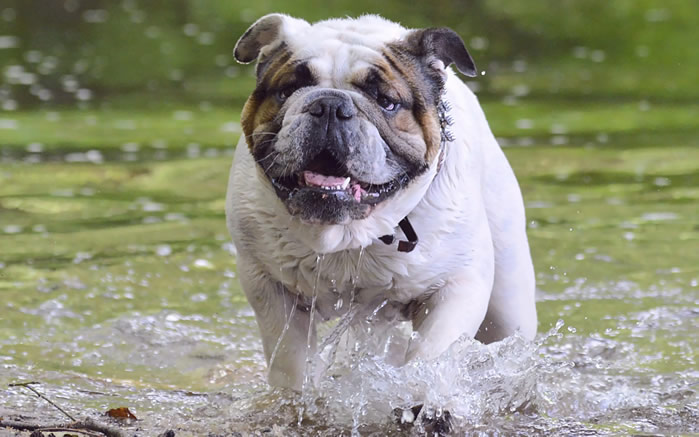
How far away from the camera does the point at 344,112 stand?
431cm

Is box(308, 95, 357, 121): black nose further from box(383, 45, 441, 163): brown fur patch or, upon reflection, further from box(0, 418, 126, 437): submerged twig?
box(0, 418, 126, 437): submerged twig

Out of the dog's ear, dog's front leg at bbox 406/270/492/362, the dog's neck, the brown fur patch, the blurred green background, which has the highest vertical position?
the dog's ear


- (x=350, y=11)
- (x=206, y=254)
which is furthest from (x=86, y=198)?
(x=350, y=11)

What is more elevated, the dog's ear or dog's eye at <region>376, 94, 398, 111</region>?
the dog's ear

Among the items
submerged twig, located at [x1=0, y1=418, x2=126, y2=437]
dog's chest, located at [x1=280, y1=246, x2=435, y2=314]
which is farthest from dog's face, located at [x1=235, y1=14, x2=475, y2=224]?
submerged twig, located at [x1=0, y1=418, x2=126, y2=437]

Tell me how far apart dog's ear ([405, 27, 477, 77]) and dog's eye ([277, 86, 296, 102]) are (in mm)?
533

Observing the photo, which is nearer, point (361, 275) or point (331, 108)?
point (331, 108)

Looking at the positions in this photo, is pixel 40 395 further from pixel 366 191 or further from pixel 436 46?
pixel 436 46

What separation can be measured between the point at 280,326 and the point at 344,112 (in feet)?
4.24

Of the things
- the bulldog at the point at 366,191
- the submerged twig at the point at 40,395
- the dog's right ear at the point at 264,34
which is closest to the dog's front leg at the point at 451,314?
the bulldog at the point at 366,191

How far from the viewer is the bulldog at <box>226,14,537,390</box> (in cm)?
443

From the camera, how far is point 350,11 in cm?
2097

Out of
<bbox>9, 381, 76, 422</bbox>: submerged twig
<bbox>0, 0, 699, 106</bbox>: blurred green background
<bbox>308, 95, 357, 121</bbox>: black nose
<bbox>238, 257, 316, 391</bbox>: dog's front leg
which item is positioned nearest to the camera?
<bbox>308, 95, 357, 121</bbox>: black nose

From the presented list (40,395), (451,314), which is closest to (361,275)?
(451,314)
